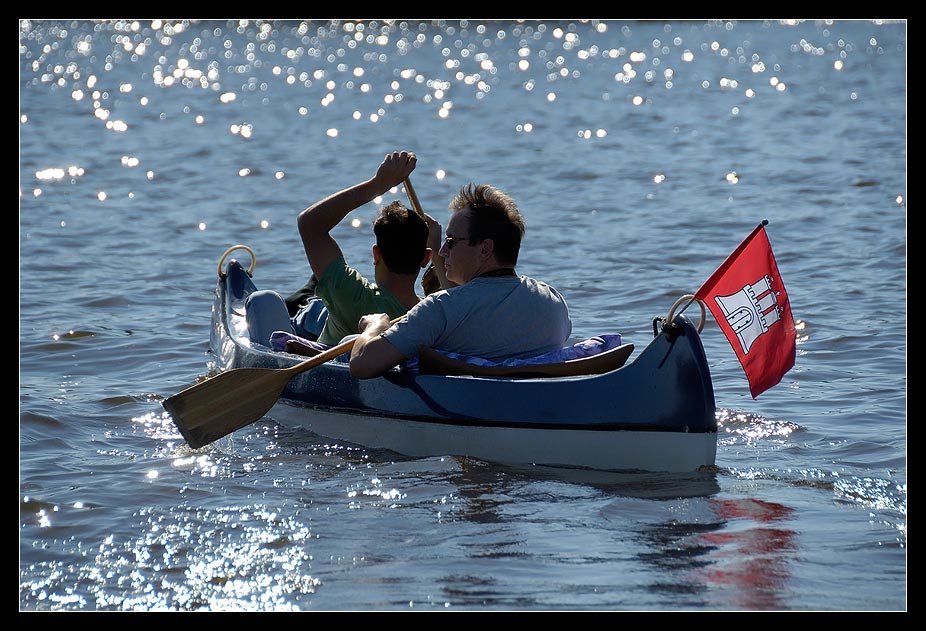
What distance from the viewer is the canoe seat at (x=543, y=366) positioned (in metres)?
5.15

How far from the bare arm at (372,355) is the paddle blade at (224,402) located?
492 millimetres

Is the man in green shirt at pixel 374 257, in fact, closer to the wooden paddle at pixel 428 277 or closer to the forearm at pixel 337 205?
the forearm at pixel 337 205

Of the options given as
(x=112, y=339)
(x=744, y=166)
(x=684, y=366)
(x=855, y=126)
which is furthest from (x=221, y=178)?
(x=684, y=366)

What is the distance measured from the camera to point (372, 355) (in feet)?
16.9

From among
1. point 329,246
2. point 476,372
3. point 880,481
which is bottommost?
point 880,481

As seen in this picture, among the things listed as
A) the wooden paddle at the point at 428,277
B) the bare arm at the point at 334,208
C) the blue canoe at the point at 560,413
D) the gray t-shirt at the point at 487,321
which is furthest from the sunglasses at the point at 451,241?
the wooden paddle at the point at 428,277

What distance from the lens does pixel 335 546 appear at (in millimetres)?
4438

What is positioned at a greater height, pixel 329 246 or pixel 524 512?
pixel 329 246

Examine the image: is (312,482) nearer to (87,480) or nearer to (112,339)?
(87,480)

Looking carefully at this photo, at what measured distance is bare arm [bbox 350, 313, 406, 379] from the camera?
5.15 meters

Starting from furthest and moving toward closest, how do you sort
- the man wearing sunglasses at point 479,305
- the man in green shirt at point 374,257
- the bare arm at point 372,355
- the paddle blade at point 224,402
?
the man in green shirt at point 374,257
the paddle blade at point 224,402
the bare arm at point 372,355
the man wearing sunglasses at point 479,305

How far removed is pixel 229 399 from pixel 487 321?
48.9 inches

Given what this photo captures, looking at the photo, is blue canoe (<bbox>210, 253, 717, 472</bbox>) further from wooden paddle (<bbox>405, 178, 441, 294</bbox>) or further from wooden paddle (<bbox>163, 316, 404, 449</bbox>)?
wooden paddle (<bbox>405, 178, 441, 294</bbox>)
